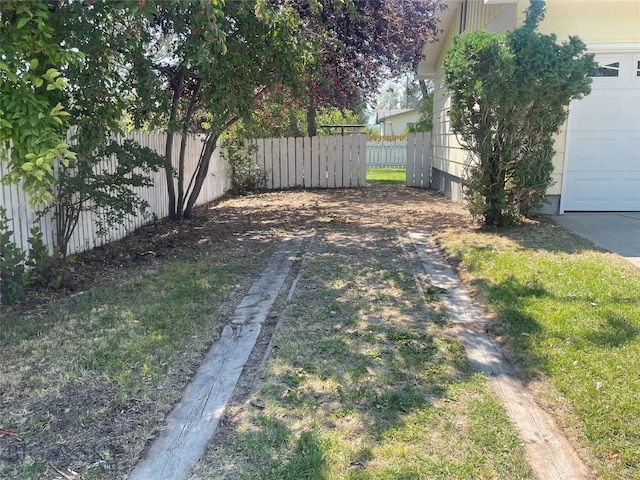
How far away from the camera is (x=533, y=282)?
16.2ft

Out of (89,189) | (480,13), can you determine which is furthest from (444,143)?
(89,189)

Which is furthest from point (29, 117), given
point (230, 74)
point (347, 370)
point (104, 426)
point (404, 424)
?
point (230, 74)

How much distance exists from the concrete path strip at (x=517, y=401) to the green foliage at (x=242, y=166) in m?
10.1

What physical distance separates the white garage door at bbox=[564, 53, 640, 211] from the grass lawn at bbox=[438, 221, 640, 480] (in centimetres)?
213

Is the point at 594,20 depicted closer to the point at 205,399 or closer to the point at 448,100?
the point at 448,100

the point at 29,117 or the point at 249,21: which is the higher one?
the point at 249,21

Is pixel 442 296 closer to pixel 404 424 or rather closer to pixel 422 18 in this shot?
pixel 404 424

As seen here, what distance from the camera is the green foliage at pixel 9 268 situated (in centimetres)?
439

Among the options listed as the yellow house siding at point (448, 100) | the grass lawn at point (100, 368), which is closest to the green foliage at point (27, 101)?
the grass lawn at point (100, 368)

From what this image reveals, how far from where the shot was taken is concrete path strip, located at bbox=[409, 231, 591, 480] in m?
2.45

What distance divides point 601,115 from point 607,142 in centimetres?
43

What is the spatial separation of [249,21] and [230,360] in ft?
15.4

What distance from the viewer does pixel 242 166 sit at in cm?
1458

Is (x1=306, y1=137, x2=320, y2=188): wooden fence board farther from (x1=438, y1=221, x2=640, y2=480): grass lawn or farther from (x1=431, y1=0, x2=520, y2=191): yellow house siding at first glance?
(x1=438, y1=221, x2=640, y2=480): grass lawn
